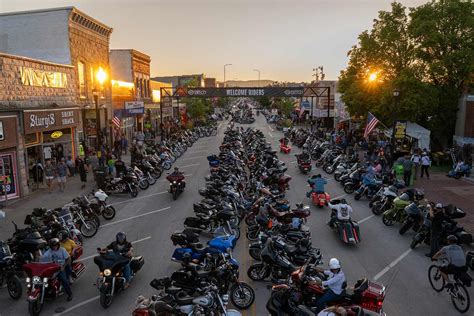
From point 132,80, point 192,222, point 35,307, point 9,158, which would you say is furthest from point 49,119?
point 132,80

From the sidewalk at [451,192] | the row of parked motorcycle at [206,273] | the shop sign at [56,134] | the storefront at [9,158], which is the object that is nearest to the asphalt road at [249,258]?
the row of parked motorcycle at [206,273]

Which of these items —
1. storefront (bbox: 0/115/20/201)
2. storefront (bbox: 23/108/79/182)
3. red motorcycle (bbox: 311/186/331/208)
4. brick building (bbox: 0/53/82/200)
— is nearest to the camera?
red motorcycle (bbox: 311/186/331/208)

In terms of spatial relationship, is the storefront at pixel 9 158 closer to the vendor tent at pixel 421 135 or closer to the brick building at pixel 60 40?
the brick building at pixel 60 40

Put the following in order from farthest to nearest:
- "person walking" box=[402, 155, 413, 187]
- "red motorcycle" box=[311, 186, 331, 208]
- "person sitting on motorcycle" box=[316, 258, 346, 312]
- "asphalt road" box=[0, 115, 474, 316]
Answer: "person walking" box=[402, 155, 413, 187] < "red motorcycle" box=[311, 186, 331, 208] < "asphalt road" box=[0, 115, 474, 316] < "person sitting on motorcycle" box=[316, 258, 346, 312]

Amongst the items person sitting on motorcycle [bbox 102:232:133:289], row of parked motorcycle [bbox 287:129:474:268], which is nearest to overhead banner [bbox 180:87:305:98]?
row of parked motorcycle [bbox 287:129:474:268]

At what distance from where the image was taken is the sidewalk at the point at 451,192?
15.7 meters

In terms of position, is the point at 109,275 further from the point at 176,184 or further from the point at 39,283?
the point at 176,184

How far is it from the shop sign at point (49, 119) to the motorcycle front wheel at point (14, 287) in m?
12.7

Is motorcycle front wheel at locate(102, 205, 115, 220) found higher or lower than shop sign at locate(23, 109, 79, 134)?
lower

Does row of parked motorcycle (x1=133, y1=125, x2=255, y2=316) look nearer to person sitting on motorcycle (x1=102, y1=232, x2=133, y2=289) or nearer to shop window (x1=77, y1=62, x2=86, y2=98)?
person sitting on motorcycle (x1=102, y1=232, x2=133, y2=289)

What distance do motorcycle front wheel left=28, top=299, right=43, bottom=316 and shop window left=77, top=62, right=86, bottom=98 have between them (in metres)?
22.2

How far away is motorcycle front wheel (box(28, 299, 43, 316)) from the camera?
27.7 ft

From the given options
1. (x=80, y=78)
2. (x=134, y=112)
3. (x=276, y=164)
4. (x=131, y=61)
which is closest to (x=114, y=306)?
(x=276, y=164)

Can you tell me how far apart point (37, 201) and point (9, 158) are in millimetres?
2689
